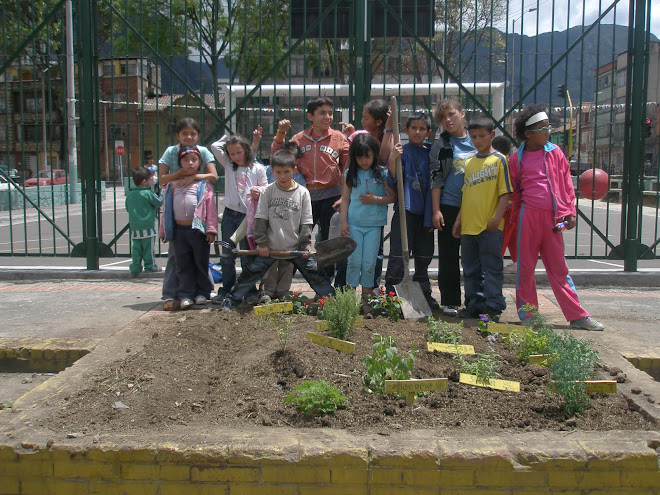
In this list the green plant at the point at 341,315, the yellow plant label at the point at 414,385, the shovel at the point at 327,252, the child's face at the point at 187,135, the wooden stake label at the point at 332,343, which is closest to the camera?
the yellow plant label at the point at 414,385

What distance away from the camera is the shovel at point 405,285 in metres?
5.22

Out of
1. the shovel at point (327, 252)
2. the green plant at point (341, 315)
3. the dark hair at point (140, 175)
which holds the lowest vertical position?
the green plant at point (341, 315)

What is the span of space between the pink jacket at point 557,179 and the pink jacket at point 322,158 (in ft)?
4.96

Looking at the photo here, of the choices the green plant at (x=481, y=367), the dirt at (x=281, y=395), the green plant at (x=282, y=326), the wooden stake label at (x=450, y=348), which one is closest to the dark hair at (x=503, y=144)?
the dirt at (x=281, y=395)

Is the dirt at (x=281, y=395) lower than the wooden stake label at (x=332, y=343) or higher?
lower

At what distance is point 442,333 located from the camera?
4492 millimetres

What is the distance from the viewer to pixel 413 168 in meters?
5.69

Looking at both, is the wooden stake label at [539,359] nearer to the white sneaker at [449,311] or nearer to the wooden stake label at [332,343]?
the wooden stake label at [332,343]

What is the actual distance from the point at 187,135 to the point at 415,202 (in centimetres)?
220

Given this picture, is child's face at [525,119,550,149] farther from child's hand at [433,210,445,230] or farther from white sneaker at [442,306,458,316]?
white sneaker at [442,306,458,316]

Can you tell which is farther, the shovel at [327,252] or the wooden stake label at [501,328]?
the shovel at [327,252]

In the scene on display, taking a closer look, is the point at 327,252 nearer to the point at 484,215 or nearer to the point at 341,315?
the point at 341,315

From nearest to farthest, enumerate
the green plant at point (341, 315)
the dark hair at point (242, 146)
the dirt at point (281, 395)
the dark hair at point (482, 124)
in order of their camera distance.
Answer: the dirt at point (281, 395), the green plant at point (341, 315), the dark hair at point (482, 124), the dark hair at point (242, 146)

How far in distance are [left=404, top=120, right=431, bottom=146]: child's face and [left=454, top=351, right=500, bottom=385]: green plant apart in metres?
2.25
